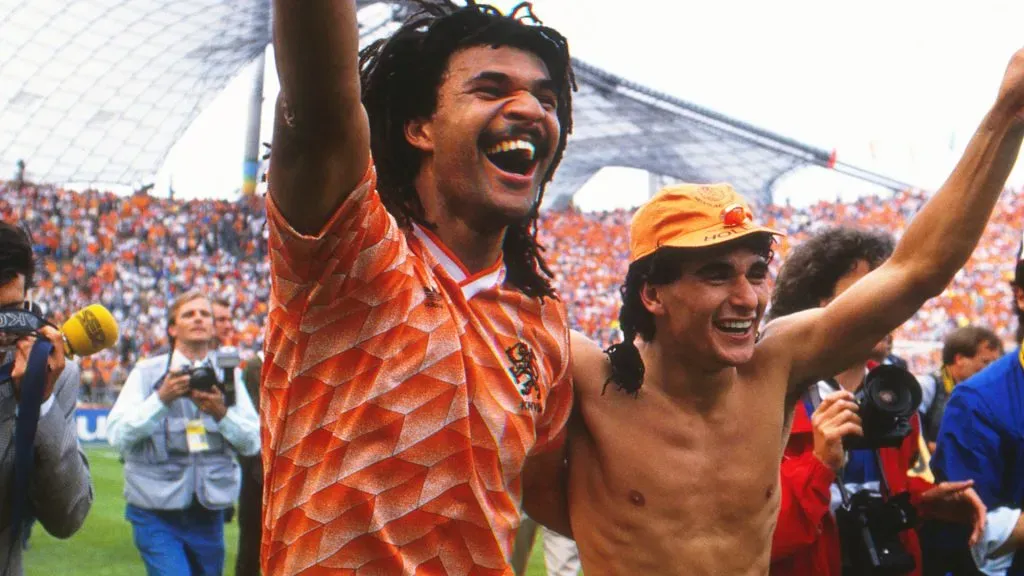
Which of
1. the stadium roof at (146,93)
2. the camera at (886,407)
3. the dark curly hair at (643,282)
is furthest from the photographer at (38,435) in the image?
the stadium roof at (146,93)

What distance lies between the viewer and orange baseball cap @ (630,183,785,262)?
2730 millimetres

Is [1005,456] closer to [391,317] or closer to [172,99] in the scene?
[391,317]

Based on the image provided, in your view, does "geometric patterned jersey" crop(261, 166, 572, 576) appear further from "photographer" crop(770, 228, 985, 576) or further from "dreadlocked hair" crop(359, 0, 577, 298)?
"photographer" crop(770, 228, 985, 576)

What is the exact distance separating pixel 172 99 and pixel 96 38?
3.10 metres

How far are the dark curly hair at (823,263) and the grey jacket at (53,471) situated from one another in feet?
8.04

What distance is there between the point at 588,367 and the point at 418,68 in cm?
106

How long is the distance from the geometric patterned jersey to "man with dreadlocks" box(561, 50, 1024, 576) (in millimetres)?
999

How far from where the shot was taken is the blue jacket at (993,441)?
A: 10.5 ft

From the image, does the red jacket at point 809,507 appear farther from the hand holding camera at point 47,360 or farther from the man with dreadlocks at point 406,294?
the hand holding camera at point 47,360

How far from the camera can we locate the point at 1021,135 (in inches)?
97.0

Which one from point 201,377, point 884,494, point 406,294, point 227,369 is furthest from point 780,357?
point 227,369

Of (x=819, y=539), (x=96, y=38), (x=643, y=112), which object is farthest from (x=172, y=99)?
(x=819, y=539)

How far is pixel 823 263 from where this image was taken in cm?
380

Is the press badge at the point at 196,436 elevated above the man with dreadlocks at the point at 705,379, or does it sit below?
below
